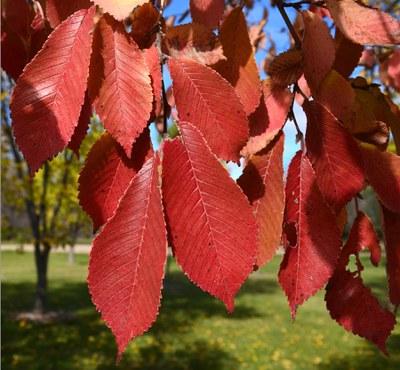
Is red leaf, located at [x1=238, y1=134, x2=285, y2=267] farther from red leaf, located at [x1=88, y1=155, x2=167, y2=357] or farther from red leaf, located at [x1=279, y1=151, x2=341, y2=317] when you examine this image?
red leaf, located at [x1=88, y1=155, x2=167, y2=357]

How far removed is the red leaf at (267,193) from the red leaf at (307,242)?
0.01 m

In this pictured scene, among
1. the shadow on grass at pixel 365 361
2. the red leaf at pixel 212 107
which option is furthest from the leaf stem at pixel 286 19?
the shadow on grass at pixel 365 361

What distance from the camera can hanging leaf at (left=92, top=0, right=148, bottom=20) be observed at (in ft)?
1.55

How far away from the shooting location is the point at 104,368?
5645 mm

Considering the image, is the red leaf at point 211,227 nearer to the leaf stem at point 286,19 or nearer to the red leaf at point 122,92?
the red leaf at point 122,92

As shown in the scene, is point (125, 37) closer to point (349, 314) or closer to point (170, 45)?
point (170, 45)

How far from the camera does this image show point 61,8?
1.73 ft

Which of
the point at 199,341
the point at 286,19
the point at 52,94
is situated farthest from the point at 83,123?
the point at 199,341

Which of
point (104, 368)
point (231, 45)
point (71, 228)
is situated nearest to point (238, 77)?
point (231, 45)

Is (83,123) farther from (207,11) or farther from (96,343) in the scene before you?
(96,343)

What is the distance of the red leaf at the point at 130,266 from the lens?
424 mm

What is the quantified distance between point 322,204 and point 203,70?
163mm

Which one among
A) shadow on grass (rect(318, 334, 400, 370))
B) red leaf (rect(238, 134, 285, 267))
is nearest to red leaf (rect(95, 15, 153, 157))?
red leaf (rect(238, 134, 285, 267))

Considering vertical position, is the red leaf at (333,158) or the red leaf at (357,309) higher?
the red leaf at (333,158)
